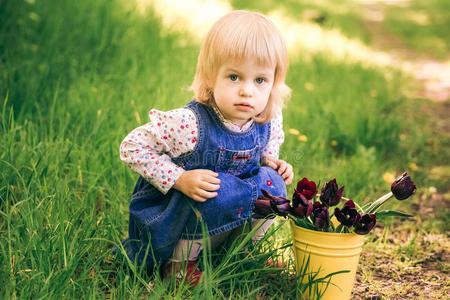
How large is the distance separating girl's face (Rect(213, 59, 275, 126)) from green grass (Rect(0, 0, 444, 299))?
0.53 meters

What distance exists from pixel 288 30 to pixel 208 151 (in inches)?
187

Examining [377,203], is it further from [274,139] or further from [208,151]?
[208,151]

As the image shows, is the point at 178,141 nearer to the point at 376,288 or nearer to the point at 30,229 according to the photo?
the point at 30,229

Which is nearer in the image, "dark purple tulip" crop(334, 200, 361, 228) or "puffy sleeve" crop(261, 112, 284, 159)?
"dark purple tulip" crop(334, 200, 361, 228)

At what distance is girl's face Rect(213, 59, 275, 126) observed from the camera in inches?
69.9

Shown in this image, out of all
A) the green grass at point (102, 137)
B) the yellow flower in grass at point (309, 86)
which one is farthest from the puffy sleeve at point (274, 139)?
the yellow flower in grass at point (309, 86)

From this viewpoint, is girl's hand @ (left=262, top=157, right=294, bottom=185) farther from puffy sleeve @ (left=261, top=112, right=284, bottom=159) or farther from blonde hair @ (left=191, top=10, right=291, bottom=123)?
blonde hair @ (left=191, top=10, right=291, bottom=123)

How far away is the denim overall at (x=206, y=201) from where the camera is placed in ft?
5.89

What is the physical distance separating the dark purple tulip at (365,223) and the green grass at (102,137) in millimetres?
333

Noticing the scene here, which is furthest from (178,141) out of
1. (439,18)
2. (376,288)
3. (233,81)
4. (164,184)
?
(439,18)

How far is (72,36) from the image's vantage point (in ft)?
11.8

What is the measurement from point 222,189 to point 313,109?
217cm

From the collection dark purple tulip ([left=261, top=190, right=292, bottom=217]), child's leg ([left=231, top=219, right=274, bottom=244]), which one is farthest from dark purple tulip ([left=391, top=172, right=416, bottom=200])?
child's leg ([left=231, top=219, right=274, bottom=244])

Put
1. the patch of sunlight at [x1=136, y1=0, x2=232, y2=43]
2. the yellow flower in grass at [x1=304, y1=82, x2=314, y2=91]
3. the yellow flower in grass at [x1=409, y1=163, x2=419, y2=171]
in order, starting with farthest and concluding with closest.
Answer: the patch of sunlight at [x1=136, y1=0, x2=232, y2=43] < the yellow flower in grass at [x1=304, y1=82, x2=314, y2=91] < the yellow flower in grass at [x1=409, y1=163, x2=419, y2=171]
